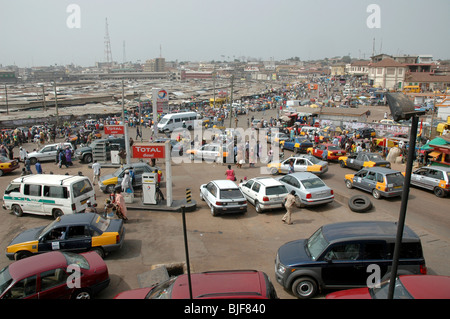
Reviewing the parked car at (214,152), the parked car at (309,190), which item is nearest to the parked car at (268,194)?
the parked car at (309,190)

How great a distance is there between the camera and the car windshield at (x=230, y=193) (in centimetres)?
1368

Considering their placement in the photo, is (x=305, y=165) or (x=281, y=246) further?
(x=305, y=165)

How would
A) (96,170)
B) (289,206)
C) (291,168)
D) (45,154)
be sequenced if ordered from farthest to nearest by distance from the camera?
1. (45,154)
2. (291,168)
3. (96,170)
4. (289,206)

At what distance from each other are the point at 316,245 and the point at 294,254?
560mm

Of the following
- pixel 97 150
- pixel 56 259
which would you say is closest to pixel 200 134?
pixel 97 150

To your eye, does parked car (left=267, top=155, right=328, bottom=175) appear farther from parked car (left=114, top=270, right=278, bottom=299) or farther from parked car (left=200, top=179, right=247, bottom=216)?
parked car (left=114, top=270, right=278, bottom=299)

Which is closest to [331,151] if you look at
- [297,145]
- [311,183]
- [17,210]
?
[297,145]

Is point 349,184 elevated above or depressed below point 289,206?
below

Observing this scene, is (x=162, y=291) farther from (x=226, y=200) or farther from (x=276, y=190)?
(x=276, y=190)

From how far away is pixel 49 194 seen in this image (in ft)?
42.9

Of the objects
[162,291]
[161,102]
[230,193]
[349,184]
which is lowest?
[349,184]

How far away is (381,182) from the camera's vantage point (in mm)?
15023

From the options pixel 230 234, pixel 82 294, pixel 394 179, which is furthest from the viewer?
pixel 394 179
